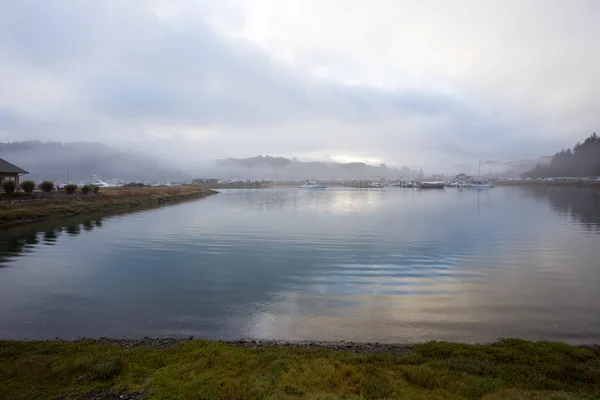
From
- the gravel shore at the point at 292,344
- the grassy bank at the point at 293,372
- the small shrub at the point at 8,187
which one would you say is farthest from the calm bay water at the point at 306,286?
the small shrub at the point at 8,187

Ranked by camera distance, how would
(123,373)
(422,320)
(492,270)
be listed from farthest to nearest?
1. (492,270)
2. (422,320)
3. (123,373)

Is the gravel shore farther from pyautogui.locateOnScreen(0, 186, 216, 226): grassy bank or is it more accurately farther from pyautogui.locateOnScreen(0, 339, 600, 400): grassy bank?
pyautogui.locateOnScreen(0, 186, 216, 226): grassy bank

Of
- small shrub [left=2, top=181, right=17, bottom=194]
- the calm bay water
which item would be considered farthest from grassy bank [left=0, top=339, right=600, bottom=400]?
small shrub [left=2, top=181, right=17, bottom=194]

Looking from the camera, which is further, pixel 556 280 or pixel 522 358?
pixel 556 280

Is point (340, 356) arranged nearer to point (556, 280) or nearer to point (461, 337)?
point (461, 337)

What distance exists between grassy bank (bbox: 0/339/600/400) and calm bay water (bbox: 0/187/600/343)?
4.37 feet

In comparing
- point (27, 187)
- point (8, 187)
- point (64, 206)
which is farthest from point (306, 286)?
point (27, 187)

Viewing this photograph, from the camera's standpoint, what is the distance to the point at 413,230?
25.5m

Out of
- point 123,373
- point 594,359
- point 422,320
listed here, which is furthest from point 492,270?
point 123,373

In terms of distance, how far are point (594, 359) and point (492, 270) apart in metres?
8.30

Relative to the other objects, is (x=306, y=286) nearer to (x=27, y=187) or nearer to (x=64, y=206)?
(x=64, y=206)

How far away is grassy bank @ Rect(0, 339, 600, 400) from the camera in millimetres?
4949

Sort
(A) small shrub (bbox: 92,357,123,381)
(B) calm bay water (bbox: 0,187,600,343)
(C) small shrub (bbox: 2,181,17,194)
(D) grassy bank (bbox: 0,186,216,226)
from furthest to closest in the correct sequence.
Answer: (C) small shrub (bbox: 2,181,17,194)
(D) grassy bank (bbox: 0,186,216,226)
(B) calm bay water (bbox: 0,187,600,343)
(A) small shrub (bbox: 92,357,123,381)

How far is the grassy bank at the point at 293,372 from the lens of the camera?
4.95 m
